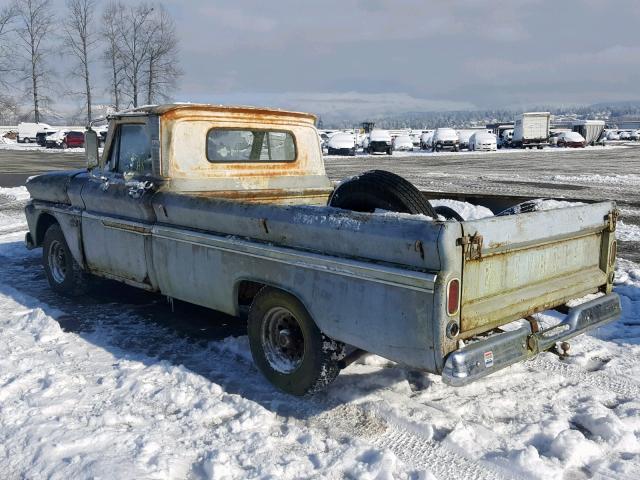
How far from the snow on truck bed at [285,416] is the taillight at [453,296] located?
0.83m

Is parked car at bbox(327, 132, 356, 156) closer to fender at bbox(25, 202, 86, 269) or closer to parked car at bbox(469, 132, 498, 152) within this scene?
parked car at bbox(469, 132, 498, 152)

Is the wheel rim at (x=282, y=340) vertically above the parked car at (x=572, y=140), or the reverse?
the parked car at (x=572, y=140)

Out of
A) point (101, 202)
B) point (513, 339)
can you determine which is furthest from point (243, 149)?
point (513, 339)

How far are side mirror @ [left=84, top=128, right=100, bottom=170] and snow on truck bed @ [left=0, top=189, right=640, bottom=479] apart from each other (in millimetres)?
1800

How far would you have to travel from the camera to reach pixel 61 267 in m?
6.67

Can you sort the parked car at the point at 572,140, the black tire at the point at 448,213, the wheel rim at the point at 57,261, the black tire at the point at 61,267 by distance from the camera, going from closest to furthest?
the black tire at the point at 448,213 < the black tire at the point at 61,267 < the wheel rim at the point at 57,261 < the parked car at the point at 572,140

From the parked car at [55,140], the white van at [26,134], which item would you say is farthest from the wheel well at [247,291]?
the white van at [26,134]

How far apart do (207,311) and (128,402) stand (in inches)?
82.4

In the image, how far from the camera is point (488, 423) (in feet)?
12.3

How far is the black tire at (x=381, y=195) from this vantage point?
4.03 meters

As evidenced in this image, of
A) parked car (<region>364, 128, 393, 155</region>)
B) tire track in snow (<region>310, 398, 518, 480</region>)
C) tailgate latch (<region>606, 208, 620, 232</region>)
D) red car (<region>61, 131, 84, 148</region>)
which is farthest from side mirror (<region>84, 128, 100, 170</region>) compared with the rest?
red car (<region>61, 131, 84, 148</region>)

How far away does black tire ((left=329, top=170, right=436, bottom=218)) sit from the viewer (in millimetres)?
4027

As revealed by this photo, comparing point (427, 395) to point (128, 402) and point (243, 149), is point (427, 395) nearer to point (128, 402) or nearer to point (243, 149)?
point (128, 402)

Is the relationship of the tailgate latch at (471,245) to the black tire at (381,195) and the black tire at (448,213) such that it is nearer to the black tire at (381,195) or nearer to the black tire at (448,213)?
the black tire at (381,195)
